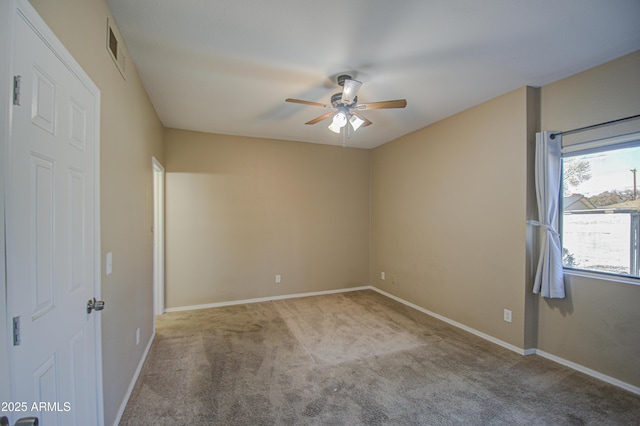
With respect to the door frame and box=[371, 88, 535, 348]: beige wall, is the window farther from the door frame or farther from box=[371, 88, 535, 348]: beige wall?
the door frame

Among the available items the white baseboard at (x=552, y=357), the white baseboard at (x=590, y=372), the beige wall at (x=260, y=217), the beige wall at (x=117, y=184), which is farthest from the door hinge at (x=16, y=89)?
the white baseboard at (x=590, y=372)

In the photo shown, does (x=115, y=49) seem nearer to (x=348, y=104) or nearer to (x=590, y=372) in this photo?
(x=348, y=104)

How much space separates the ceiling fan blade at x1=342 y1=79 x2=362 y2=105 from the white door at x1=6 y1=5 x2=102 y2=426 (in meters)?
1.76

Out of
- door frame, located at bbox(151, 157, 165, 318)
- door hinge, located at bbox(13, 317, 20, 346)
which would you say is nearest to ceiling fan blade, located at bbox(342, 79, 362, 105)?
door hinge, located at bbox(13, 317, 20, 346)

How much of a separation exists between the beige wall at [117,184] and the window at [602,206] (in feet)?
12.2

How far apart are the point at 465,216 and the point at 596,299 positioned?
1.38 meters

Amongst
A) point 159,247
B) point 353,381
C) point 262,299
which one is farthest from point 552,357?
point 159,247

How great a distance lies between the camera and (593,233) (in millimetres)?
2561

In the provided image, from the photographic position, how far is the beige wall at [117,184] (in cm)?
142

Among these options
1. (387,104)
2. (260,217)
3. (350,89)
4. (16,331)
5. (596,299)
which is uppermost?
(350,89)

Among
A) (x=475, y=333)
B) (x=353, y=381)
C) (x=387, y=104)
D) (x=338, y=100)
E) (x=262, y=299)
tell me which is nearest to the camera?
(x=353, y=381)

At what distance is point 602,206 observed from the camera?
8.22 ft

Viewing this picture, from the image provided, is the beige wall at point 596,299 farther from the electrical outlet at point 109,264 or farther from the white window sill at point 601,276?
the electrical outlet at point 109,264

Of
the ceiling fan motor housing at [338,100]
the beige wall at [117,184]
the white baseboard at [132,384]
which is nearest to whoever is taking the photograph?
the beige wall at [117,184]
